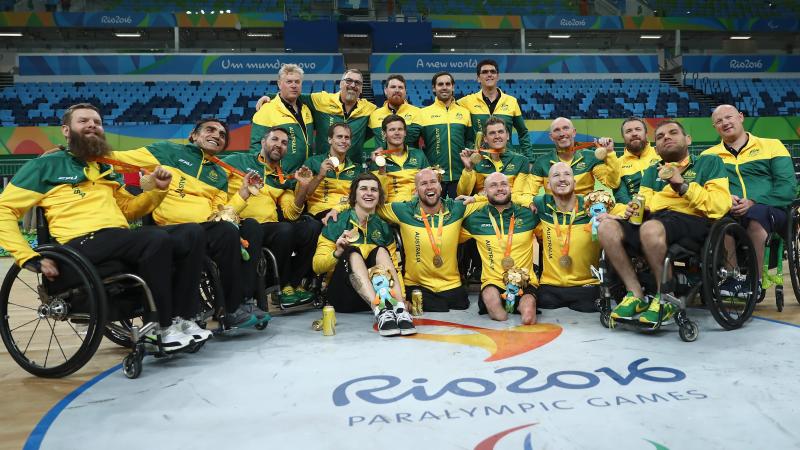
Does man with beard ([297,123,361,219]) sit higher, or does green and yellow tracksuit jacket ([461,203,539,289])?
man with beard ([297,123,361,219])

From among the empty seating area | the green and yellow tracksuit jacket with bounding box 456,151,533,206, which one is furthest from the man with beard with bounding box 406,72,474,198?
the empty seating area

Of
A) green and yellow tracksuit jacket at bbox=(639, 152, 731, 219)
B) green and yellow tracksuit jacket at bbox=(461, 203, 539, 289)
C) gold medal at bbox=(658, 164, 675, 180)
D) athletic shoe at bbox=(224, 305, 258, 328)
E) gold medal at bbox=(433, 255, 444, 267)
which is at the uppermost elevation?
gold medal at bbox=(658, 164, 675, 180)

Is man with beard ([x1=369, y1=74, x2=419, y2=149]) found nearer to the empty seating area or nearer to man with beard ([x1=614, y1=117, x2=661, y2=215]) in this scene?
man with beard ([x1=614, y1=117, x2=661, y2=215])

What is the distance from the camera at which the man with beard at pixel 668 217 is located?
368cm

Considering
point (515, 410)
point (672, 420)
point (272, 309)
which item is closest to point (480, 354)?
point (515, 410)

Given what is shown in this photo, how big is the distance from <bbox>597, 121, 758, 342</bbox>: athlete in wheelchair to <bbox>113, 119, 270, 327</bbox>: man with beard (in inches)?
88.3

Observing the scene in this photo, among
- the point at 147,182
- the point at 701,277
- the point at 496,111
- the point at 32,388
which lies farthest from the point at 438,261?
the point at 32,388

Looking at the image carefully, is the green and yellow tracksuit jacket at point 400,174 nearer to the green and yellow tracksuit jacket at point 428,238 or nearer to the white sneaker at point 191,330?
the green and yellow tracksuit jacket at point 428,238

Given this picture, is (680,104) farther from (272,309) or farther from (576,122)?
(272,309)

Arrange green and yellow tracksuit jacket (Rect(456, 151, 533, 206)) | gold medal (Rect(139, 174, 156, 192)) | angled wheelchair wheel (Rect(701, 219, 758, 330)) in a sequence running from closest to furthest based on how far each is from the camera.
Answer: gold medal (Rect(139, 174, 156, 192)) → angled wheelchair wheel (Rect(701, 219, 758, 330)) → green and yellow tracksuit jacket (Rect(456, 151, 533, 206))

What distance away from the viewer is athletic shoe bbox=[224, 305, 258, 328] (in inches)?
150

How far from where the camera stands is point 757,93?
19.9 meters

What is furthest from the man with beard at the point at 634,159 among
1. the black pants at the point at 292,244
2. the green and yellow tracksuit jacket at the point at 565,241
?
the black pants at the point at 292,244

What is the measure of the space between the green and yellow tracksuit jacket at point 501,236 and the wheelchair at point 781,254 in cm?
157
